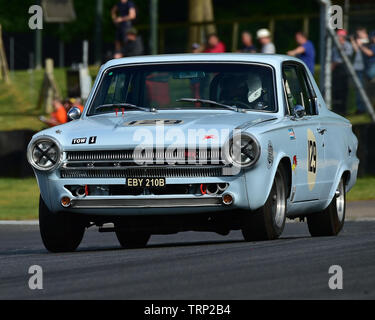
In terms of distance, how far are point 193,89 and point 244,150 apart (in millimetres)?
1998

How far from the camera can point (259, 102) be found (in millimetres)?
11516

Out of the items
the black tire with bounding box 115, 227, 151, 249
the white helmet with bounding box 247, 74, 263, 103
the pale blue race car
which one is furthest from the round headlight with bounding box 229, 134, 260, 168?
the black tire with bounding box 115, 227, 151, 249

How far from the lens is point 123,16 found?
85.3 ft

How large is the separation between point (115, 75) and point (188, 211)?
7.00ft

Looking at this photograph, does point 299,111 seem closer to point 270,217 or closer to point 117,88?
point 270,217

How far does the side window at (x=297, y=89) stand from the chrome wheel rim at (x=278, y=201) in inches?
40.9

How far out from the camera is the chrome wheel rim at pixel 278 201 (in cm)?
1075

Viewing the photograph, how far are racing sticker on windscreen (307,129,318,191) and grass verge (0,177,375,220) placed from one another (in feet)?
22.4

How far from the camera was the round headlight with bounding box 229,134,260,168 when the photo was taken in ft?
33.4

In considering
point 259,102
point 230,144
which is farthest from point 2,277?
point 259,102

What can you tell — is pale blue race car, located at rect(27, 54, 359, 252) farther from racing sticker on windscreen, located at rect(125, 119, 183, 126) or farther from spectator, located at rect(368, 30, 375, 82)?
spectator, located at rect(368, 30, 375, 82)

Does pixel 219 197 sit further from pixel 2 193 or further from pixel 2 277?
pixel 2 193

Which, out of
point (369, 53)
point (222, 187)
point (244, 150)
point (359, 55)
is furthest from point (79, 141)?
point (359, 55)

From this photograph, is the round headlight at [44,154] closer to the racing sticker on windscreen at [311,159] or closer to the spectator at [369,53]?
the racing sticker on windscreen at [311,159]
